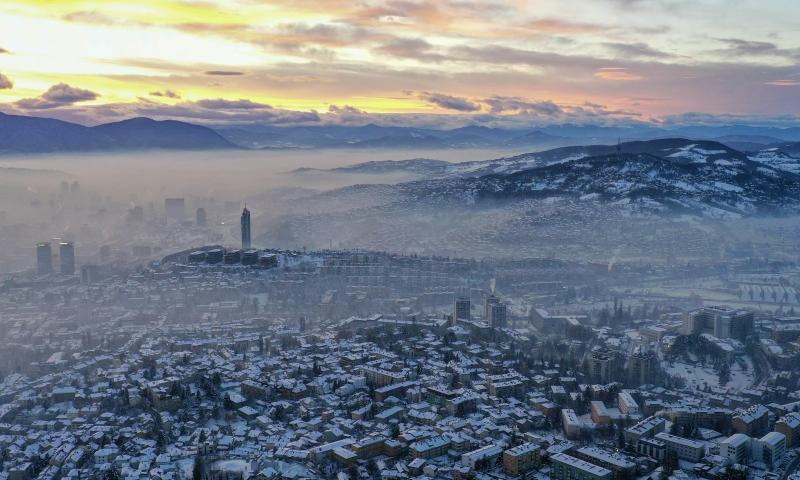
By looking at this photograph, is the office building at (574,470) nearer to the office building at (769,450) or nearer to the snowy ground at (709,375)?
the office building at (769,450)

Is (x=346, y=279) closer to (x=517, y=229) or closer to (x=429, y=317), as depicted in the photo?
(x=429, y=317)

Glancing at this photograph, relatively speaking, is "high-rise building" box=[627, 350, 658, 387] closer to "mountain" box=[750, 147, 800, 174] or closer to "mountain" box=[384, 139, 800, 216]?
"mountain" box=[384, 139, 800, 216]

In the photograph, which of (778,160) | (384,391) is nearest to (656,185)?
(778,160)

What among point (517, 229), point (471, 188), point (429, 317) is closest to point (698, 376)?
point (429, 317)

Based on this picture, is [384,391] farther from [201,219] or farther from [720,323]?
[201,219]

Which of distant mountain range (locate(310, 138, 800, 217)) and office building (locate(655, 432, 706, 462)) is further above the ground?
distant mountain range (locate(310, 138, 800, 217))

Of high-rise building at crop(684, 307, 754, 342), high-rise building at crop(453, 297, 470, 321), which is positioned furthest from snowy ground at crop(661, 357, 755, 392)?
high-rise building at crop(453, 297, 470, 321)

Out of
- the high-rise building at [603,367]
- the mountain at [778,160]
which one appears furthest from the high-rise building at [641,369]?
the mountain at [778,160]
